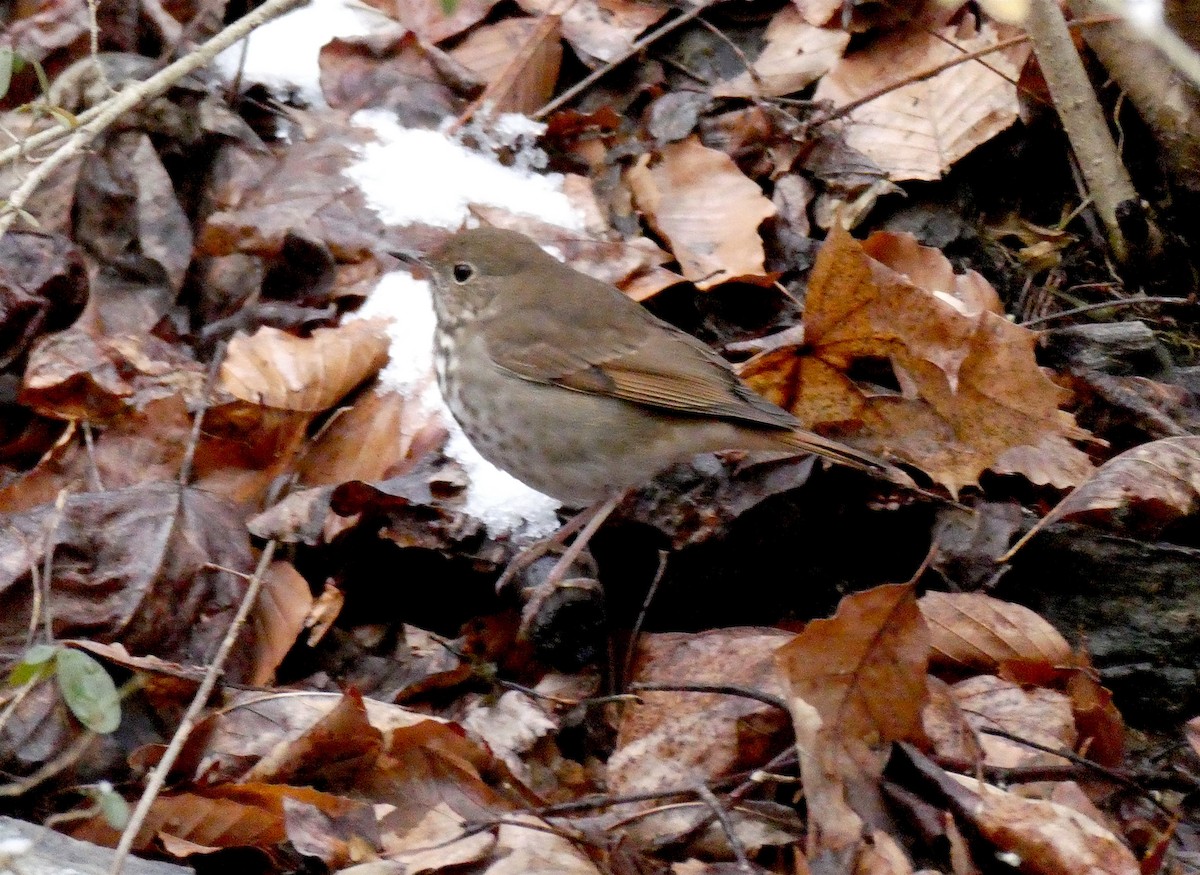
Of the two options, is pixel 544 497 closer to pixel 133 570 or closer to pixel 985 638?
pixel 133 570

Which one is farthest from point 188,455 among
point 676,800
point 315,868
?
point 676,800

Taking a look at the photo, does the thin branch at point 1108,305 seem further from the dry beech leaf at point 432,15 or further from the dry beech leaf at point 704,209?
the dry beech leaf at point 432,15

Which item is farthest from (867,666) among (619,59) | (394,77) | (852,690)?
(394,77)

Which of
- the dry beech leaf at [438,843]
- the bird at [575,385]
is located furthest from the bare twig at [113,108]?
the dry beech leaf at [438,843]

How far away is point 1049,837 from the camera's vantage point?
247cm

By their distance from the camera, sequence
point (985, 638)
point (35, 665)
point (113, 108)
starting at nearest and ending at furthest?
1. point (35, 665)
2. point (985, 638)
3. point (113, 108)

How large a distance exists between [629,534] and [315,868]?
1.36 meters

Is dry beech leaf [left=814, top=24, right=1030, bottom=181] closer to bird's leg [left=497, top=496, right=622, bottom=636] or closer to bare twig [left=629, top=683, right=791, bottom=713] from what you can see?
bird's leg [left=497, top=496, right=622, bottom=636]

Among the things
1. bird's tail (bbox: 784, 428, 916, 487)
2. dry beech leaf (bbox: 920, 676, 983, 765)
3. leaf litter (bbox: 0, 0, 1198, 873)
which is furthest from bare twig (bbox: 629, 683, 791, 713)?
bird's tail (bbox: 784, 428, 916, 487)

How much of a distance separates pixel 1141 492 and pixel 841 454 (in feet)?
2.37

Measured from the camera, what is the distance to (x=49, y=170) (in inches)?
127

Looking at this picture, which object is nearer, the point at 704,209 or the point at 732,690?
the point at 732,690

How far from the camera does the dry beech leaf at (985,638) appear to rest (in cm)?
311

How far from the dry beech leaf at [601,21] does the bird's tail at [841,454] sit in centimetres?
208
